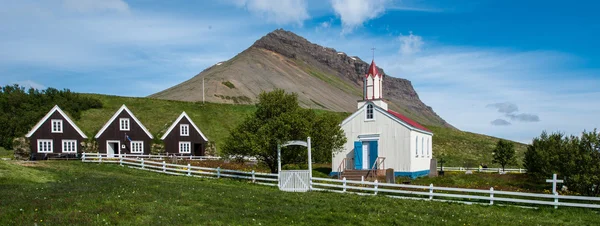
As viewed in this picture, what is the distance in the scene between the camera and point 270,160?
106 feet

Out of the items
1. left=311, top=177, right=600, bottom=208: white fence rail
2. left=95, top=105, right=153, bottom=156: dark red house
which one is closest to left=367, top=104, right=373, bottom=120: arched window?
left=311, top=177, right=600, bottom=208: white fence rail

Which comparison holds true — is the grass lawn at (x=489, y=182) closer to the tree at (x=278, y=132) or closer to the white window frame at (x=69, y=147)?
the tree at (x=278, y=132)

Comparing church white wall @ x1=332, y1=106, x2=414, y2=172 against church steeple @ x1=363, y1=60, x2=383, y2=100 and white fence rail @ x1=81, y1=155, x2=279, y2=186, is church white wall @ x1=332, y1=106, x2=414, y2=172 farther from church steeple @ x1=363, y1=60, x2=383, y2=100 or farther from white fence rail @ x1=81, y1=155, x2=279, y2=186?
white fence rail @ x1=81, y1=155, x2=279, y2=186

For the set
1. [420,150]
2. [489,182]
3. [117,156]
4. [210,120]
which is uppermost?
[210,120]

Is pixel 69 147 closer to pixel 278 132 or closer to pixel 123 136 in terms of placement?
pixel 123 136

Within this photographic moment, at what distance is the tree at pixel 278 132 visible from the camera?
30.1 m

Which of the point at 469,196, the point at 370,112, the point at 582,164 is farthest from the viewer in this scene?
the point at 370,112

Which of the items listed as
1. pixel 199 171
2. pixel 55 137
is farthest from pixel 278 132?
pixel 55 137

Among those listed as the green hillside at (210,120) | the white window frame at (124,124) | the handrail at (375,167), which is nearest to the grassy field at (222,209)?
the handrail at (375,167)

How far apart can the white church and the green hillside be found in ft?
78.5

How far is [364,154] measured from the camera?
37531mm

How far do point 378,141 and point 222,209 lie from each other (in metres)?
21.3

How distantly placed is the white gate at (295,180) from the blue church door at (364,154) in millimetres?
11627

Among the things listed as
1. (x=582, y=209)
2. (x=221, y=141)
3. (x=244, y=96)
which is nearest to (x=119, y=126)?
(x=221, y=141)
